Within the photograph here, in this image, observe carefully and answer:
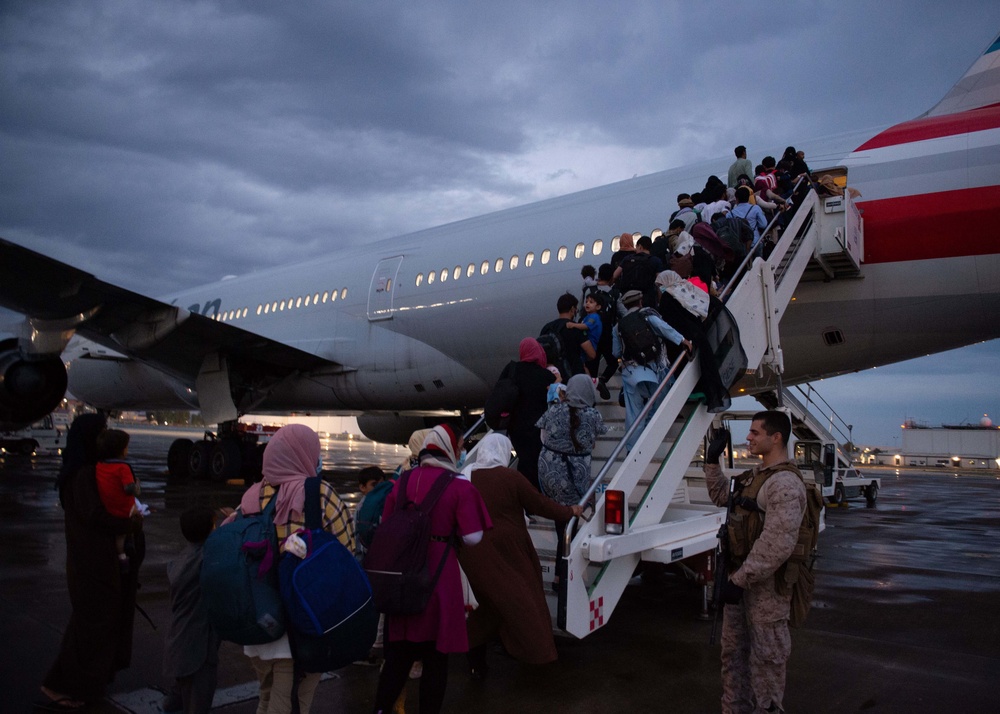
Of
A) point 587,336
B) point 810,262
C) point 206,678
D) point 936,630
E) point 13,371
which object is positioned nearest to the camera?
point 206,678

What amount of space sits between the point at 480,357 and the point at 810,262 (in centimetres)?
517

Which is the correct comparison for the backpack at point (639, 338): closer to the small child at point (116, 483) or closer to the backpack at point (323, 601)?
the backpack at point (323, 601)

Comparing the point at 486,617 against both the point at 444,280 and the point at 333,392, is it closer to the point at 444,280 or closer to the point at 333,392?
the point at 444,280

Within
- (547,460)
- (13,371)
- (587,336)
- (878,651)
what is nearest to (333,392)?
(13,371)

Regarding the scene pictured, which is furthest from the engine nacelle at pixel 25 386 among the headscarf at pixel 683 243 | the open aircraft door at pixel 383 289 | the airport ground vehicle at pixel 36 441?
the headscarf at pixel 683 243

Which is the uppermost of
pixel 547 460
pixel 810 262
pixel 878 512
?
pixel 810 262

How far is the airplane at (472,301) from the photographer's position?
7.90 m

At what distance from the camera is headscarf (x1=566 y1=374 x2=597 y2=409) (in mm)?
4367

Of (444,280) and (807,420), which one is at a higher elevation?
(444,280)

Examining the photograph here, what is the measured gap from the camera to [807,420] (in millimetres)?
13648

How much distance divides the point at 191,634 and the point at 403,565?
1120 mm

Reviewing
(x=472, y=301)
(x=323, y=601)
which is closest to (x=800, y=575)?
(x=323, y=601)

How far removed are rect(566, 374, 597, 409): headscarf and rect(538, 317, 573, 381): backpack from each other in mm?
1573

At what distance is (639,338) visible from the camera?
17.9 feet
